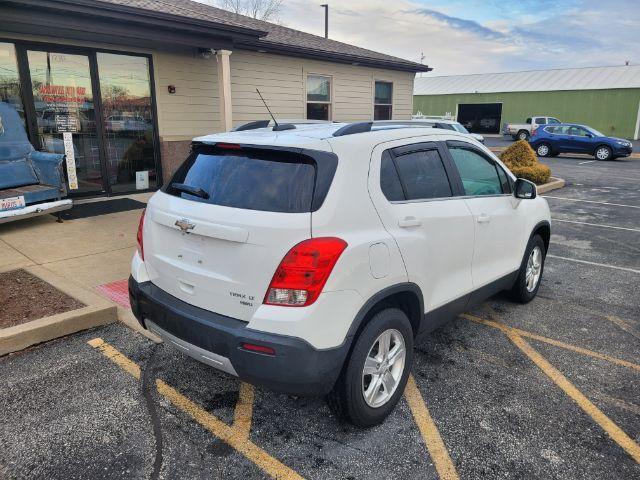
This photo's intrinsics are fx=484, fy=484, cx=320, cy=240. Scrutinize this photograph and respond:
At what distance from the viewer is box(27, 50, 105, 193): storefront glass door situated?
842 cm

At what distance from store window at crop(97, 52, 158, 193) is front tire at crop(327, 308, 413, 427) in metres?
8.13

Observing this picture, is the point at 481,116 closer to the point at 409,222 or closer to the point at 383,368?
the point at 409,222

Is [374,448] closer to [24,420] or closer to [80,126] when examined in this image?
[24,420]

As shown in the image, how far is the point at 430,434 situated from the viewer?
9.61ft

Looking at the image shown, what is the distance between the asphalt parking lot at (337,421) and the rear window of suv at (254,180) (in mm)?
1379

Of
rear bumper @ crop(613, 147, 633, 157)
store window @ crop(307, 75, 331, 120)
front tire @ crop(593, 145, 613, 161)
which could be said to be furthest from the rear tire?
store window @ crop(307, 75, 331, 120)

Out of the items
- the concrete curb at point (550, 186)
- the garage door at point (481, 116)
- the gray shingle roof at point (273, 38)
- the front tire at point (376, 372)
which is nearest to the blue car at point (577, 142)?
the gray shingle roof at point (273, 38)

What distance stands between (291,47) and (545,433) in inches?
433

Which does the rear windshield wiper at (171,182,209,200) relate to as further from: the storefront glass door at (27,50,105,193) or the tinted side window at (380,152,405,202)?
the storefront glass door at (27,50,105,193)

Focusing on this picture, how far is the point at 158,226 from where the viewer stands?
10.1 feet

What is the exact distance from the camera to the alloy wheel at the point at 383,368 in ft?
9.55

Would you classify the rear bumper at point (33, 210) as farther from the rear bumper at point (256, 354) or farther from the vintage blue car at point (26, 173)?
the rear bumper at point (256, 354)

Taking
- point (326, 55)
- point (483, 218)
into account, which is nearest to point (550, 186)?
point (326, 55)

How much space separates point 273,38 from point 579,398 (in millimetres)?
11318
